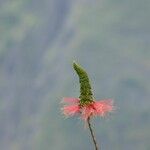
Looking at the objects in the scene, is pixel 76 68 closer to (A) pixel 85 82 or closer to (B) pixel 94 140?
(A) pixel 85 82

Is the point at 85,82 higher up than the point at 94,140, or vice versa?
the point at 85,82

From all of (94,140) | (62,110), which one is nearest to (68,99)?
(62,110)

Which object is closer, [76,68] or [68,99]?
[76,68]
